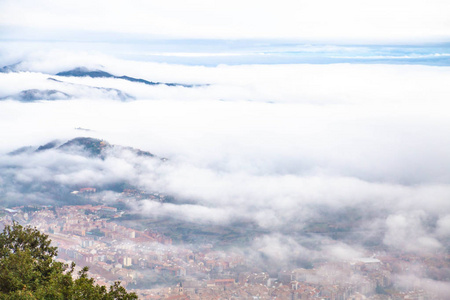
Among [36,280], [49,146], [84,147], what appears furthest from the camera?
[49,146]

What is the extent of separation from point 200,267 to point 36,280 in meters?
42.3

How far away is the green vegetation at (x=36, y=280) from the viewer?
15.3 metres

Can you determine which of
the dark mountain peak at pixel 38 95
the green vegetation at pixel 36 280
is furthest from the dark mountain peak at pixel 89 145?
the green vegetation at pixel 36 280

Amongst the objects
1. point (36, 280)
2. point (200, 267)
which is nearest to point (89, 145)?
point (200, 267)

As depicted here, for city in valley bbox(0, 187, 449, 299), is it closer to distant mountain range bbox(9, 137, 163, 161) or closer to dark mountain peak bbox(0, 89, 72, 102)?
distant mountain range bbox(9, 137, 163, 161)

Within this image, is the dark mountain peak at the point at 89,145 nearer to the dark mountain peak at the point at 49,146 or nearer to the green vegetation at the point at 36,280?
the dark mountain peak at the point at 49,146

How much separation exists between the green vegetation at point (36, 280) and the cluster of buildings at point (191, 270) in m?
24.2

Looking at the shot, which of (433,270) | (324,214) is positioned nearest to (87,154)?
(324,214)

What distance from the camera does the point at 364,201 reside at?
103 m

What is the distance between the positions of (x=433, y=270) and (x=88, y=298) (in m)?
51.6

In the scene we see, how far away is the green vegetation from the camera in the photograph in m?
15.3

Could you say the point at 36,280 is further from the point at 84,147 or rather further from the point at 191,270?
the point at 84,147

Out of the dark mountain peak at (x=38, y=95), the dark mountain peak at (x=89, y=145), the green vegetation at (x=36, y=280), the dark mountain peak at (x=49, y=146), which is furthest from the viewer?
the dark mountain peak at (x=38, y=95)

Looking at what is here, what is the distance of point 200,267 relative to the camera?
2313 inches
